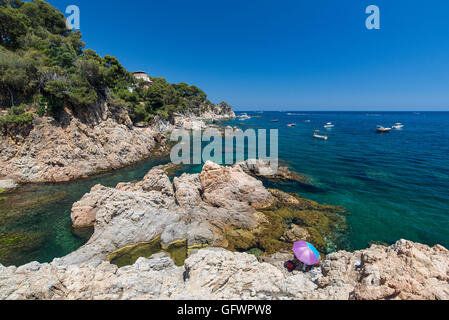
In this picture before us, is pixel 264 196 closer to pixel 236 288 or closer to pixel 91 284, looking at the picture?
pixel 236 288

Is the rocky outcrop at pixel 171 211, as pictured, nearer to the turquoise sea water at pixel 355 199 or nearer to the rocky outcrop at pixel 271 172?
the turquoise sea water at pixel 355 199

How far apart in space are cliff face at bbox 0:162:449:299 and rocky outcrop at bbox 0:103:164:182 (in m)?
11.2

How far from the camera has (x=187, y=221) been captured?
13094mm

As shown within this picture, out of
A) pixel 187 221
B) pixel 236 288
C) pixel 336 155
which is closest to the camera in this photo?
pixel 236 288

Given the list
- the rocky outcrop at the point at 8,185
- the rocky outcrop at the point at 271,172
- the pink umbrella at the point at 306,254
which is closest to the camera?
the pink umbrella at the point at 306,254

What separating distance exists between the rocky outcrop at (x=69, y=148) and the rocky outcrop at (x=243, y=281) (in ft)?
64.7

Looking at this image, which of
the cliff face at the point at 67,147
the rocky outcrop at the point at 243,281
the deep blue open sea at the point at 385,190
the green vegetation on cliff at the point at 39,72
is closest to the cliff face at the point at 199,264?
the rocky outcrop at the point at 243,281

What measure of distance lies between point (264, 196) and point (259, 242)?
16.4ft

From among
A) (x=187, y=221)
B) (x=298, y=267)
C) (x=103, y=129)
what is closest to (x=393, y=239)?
(x=298, y=267)

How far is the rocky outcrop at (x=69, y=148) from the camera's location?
19.7 m

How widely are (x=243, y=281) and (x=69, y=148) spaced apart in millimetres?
26413

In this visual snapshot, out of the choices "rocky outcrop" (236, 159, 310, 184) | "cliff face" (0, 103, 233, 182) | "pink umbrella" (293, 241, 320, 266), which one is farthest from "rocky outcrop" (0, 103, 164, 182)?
"pink umbrella" (293, 241, 320, 266)

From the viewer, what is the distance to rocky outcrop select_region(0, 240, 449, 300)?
4.67 metres

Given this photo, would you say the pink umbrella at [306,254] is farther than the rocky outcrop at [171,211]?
No
